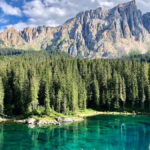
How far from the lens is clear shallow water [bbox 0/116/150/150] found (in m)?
53.9

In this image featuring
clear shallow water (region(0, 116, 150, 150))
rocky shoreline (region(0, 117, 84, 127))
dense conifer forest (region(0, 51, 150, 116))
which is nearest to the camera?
clear shallow water (region(0, 116, 150, 150))

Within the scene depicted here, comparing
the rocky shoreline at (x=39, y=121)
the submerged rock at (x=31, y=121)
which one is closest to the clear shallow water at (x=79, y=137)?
the submerged rock at (x=31, y=121)

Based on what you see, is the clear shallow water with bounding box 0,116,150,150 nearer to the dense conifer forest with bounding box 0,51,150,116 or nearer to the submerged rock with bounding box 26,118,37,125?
the submerged rock with bounding box 26,118,37,125

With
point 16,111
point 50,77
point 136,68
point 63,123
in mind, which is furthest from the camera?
point 136,68

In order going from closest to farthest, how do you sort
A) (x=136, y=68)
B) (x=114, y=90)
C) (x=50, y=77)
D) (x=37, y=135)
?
1. (x=37, y=135)
2. (x=50, y=77)
3. (x=114, y=90)
4. (x=136, y=68)

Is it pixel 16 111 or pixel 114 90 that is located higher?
pixel 114 90

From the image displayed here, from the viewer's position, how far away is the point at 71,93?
97562 mm

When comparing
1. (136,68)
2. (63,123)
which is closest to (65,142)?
(63,123)

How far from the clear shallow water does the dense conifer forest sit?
17.3 metres

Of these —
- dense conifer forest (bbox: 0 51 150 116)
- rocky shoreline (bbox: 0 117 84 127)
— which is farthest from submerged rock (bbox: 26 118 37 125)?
dense conifer forest (bbox: 0 51 150 116)

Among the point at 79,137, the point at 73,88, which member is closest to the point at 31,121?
the point at 79,137

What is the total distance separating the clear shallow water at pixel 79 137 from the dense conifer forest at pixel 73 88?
17284 millimetres

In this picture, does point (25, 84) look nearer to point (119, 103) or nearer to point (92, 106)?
point (92, 106)

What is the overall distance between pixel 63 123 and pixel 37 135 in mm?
19683
